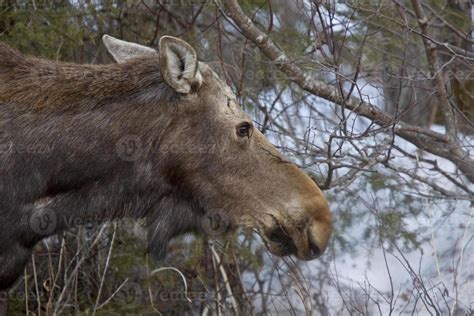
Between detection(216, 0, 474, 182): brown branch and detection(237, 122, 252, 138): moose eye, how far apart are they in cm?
102

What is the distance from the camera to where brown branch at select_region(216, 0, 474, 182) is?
257 inches

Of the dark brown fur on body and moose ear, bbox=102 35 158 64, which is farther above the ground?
moose ear, bbox=102 35 158 64

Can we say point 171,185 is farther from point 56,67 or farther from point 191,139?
point 56,67

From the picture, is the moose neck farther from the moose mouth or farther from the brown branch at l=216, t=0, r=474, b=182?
the brown branch at l=216, t=0, r=474, b=182

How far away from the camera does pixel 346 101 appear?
6266 millimetres

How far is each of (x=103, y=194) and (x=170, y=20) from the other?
342 cm

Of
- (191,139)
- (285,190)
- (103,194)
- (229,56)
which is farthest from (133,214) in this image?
(229,56)

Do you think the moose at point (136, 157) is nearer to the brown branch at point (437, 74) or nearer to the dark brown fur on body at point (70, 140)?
the dark brown fur on body at point (70, 140)

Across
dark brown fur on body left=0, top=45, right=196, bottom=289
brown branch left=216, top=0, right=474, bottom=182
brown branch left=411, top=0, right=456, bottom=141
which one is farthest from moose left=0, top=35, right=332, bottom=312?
brown branch left=411, top=0, right=456, bottom=141

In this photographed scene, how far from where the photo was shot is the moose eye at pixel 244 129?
17.7 ft

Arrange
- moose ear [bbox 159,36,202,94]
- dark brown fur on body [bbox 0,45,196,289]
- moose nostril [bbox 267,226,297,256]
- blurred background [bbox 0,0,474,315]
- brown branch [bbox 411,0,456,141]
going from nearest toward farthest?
1. moose ear [bbox 159,36,202,94]
2. dark brown fur on body [bbox 0,45,196,289]
3. moose nostril [bbox 267,226,297,256]
4. brown branch [bbox 411,0,456,141]
5. blurred background [bbox 0,0,474,315]

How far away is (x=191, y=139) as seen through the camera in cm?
532

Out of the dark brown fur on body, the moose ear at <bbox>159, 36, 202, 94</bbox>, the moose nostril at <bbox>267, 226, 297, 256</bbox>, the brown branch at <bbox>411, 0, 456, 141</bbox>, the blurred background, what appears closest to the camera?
the moose ear at <bbox>159, 36, 202, 94</bbox>

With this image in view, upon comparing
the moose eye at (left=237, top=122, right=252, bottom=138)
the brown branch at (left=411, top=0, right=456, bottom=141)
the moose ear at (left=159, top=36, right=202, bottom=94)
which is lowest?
the moose eye at (left=237, top=122, right=252, bottom=138)
